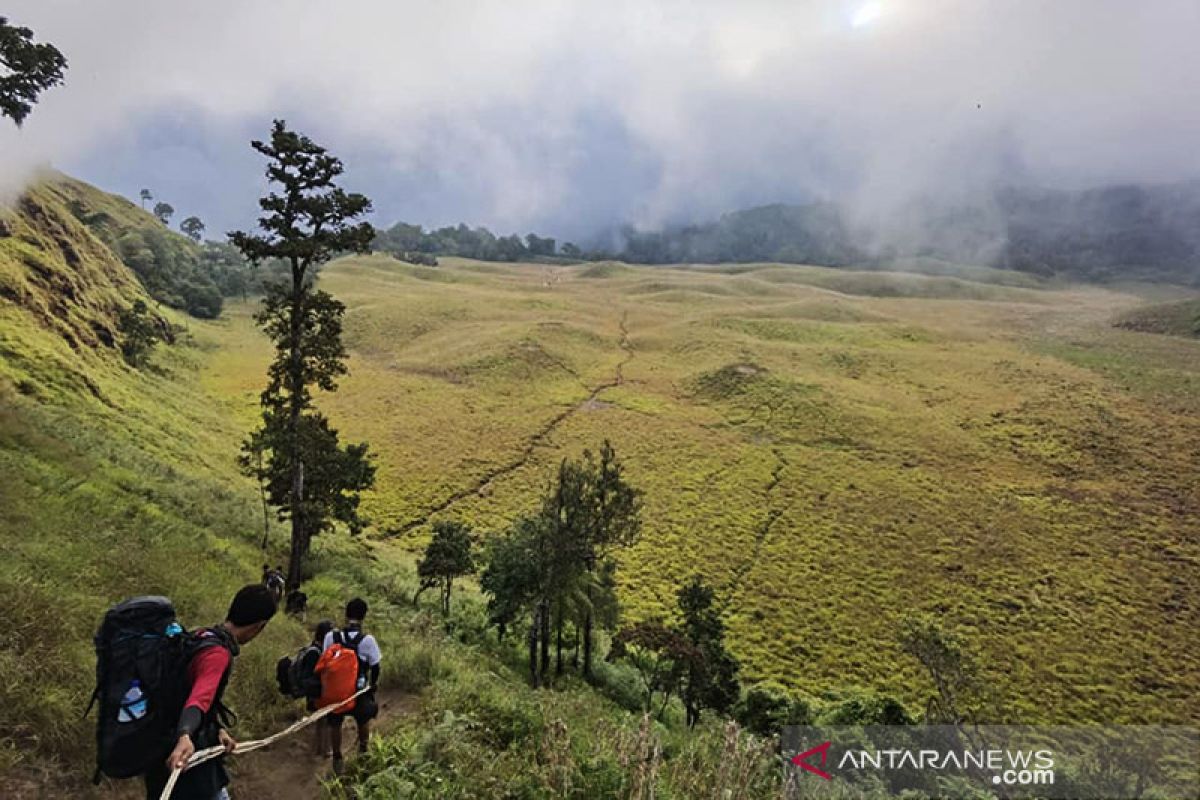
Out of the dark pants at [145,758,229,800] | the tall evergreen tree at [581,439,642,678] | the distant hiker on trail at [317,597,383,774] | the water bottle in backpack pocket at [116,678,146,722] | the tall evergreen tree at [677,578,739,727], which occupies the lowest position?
the tall evergreen tree at [677,578,739,727]

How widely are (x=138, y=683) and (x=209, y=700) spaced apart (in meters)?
0.42

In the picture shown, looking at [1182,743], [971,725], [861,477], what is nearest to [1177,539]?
[861,477]

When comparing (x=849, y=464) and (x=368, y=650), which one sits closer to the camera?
(x=368, y=650)

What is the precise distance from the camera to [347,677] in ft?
21.7

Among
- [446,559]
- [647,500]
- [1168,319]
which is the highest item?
[1168,319]

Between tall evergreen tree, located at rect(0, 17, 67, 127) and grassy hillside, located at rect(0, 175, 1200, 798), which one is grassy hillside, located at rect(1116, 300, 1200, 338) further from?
tall evergreen tree, located at rect(0, 17, 67, 127)

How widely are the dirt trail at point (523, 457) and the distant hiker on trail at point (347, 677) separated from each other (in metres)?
32.6

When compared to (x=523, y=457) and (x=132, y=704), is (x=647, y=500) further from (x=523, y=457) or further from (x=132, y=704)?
(x=132, y=704)

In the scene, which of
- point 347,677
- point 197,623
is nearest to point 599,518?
point 197,623

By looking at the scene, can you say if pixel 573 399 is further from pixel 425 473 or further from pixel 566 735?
pixel 566 735

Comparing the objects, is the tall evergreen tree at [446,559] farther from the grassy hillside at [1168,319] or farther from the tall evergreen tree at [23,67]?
the grassy hillside at [1168,319]

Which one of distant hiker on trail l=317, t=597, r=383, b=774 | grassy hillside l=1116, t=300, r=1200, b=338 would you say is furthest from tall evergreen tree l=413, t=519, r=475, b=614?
grassy hillside l=1116, t=300, r=1200, b=338

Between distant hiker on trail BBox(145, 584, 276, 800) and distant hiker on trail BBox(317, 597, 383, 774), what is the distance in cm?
218

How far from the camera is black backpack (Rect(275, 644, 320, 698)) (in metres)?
6.47
